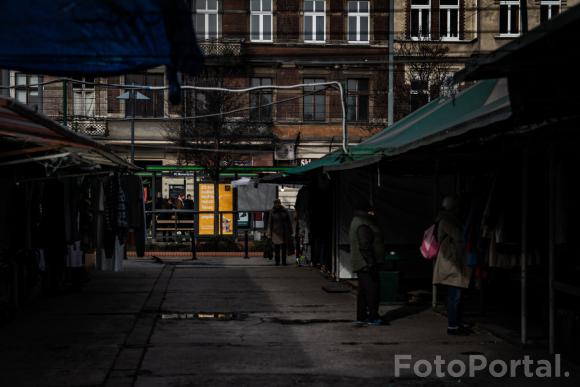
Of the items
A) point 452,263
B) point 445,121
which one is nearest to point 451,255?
point 452,263

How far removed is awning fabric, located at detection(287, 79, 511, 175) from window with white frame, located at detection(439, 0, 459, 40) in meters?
23.2

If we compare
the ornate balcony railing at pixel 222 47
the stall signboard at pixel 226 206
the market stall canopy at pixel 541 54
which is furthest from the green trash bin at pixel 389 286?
the ornate balcony railing at pixel 222 47

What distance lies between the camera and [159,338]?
11156mm

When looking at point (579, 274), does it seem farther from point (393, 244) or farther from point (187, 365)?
point (393, 244)

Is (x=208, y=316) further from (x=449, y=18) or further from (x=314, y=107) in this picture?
(x=449, y=18)

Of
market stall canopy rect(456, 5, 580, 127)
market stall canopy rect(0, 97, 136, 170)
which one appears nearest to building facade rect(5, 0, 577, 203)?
market stall canopy rect(0, 97, 136, 170)

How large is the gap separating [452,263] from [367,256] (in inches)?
52.1

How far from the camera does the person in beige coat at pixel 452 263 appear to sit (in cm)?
1112

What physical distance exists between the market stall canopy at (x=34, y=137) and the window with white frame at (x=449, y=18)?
30180mm

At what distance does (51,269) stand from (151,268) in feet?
22.2

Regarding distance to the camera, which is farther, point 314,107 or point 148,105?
point 314,107

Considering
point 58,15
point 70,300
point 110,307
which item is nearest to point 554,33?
point 58,15

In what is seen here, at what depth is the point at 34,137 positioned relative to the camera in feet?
35.0

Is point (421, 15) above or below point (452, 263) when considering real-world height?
above
